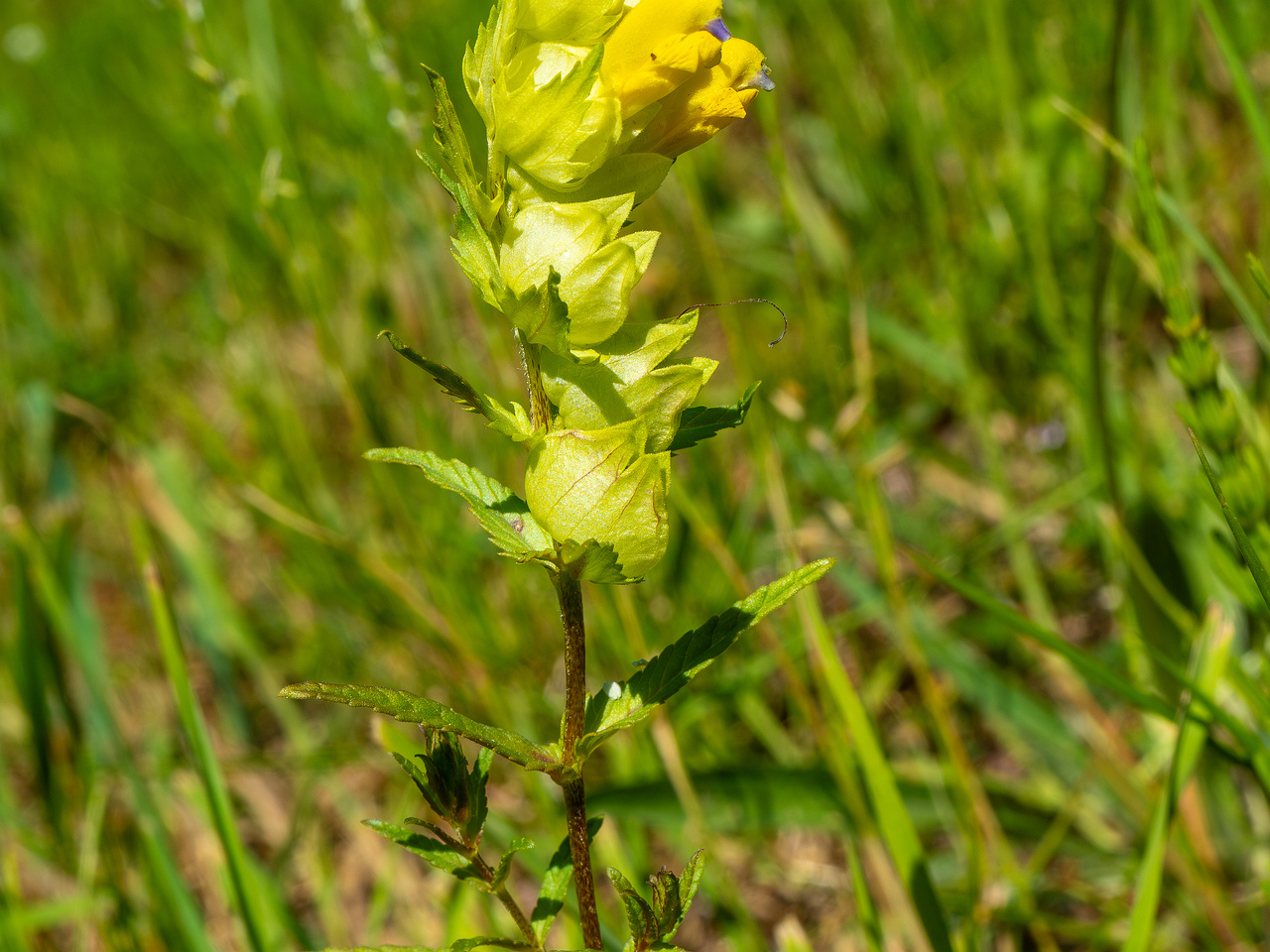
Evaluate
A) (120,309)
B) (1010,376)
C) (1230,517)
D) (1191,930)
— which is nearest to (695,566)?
(1010,376)

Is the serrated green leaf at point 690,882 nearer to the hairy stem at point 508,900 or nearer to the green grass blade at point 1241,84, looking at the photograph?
the hairy stem at point 508,900

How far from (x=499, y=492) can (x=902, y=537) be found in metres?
1.33

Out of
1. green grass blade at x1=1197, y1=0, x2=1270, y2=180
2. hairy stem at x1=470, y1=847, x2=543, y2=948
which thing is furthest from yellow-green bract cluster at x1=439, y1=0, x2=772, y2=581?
green grass blade at x1=1197, y1=0, x2=1270, y2=180

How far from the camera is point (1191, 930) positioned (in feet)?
4.10

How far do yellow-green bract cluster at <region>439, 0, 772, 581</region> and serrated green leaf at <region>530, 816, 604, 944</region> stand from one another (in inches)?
8.8

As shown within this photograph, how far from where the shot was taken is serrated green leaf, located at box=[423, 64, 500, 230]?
0.57m

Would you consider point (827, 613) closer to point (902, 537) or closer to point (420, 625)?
point (902, 537)

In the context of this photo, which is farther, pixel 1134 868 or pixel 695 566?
pixel 695 566

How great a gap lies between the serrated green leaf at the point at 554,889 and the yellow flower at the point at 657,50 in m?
0.49

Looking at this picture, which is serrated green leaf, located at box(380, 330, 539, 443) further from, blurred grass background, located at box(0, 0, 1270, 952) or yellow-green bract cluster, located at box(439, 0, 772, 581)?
blurred grass background, located at box(0, 0, 1270, 952)

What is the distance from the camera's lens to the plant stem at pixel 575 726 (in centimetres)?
64

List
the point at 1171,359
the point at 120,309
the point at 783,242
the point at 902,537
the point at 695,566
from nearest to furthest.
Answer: the point at 1171,359 → the point at 695,566 → the point at 902,537 → the point at 783,242 → the point at 120,309

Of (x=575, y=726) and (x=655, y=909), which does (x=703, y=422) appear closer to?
(x=575, y=726)

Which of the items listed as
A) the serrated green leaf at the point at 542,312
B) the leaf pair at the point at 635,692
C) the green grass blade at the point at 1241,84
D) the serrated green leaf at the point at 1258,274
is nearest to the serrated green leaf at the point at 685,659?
the leaf pair at the point at 635,692
